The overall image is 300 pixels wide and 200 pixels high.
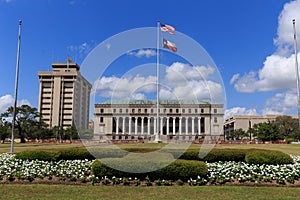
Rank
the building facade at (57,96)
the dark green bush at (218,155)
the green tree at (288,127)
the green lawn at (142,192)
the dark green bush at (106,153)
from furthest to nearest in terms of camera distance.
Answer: the building facade at (57,96), the green tree at (288,127), the dark green bush at (218,155), the dark green bush at (106,153), the green lawn at (142,192)

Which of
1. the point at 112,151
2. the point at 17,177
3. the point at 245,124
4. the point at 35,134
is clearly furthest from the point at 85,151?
the point at 245,124

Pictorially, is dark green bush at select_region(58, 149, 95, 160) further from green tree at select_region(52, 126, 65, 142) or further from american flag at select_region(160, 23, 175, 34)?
green tree at select_region(52, 126, 65, 142)

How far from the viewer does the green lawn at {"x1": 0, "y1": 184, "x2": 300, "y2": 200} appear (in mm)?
9076

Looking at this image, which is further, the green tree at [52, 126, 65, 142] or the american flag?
the green tree at [52, 126, 65, 142]

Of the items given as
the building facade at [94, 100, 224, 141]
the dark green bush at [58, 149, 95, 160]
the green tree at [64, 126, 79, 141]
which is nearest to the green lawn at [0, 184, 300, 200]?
the dark green bush at [58, 149, 95, 160]

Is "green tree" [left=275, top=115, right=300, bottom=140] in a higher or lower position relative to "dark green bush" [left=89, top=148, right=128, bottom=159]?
higher

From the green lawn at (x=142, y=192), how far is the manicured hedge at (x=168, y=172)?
740mm

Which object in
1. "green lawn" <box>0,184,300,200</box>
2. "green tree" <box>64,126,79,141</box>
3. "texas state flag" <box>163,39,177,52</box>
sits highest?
"texas state flag" <box>163,39,177,52</box>

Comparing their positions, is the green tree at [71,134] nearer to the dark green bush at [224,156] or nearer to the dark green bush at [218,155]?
the dark green bush at [218,155]

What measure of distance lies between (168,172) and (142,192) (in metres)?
1.68

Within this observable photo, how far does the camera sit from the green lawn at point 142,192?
29.8 ft

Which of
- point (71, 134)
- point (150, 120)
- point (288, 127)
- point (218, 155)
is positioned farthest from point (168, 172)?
point (288, 127)

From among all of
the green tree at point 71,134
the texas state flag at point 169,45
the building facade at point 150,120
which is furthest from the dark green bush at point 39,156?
the building facade at point 150,120

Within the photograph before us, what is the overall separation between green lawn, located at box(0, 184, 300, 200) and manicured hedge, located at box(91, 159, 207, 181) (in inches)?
29.1
